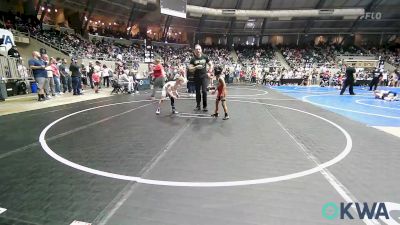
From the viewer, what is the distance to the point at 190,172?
3.55m

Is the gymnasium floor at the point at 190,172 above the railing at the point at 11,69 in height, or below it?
below

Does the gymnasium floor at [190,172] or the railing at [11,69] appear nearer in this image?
the gymnasium floor at [190,172]

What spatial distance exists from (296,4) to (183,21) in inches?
631

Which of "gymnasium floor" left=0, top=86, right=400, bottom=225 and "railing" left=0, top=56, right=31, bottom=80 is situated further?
"railing" left=0, top=56, right=31, bottom=80

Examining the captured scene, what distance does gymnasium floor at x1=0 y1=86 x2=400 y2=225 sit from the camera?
8.41 ft

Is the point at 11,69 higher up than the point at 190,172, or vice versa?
the point at 11,69

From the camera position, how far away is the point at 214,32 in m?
41.9

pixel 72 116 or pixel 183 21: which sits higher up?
pixel 183 21

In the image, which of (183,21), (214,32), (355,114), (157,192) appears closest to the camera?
(157,192)

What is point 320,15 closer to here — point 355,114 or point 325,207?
point 355,114

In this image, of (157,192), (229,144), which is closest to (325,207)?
(157,192)

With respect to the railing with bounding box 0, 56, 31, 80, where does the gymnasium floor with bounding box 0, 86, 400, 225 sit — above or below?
below

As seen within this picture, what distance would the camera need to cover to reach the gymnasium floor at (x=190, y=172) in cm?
256

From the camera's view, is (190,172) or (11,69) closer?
(190,172)
